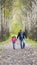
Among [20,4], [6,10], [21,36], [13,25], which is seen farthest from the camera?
[13,25]

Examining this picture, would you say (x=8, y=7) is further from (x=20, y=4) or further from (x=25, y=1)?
(x=20, y=4)

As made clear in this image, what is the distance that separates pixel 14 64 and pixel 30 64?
2.60ft

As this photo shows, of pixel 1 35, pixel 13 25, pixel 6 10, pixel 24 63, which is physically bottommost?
pixel 13 25

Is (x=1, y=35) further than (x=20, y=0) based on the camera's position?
No

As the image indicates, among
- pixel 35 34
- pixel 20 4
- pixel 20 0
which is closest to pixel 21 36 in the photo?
pixel 35 34

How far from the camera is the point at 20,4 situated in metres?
46.7

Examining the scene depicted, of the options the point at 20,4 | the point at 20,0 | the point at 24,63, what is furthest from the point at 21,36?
the point at 20,4

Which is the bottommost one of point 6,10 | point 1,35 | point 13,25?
point 13,25

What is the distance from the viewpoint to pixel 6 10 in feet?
132

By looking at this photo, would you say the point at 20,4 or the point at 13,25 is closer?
the point at 20,4

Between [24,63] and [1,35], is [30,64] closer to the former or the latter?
[24,63]

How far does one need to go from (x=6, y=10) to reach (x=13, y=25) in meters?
45.7

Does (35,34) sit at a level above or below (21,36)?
below

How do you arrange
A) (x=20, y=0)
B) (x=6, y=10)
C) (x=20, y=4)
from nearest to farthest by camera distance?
(x=6, y=10) → (x=20, y=0) → (x=20, y=4)
